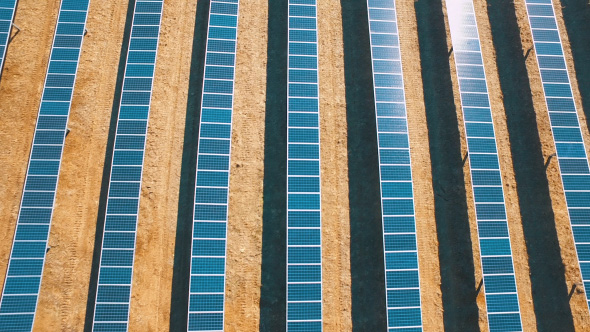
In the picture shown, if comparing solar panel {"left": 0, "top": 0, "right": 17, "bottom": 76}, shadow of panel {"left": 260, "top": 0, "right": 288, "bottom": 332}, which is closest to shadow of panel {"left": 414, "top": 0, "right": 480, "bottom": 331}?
shadow of panel {"left": 260, "top": 0, "right": 288, "bottom": 332}

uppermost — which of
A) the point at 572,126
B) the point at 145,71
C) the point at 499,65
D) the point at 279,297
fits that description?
the point at 499,65

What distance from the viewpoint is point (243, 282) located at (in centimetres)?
2116

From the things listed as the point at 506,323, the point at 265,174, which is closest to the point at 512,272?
the point at 506,323

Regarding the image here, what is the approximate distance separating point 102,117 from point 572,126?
86.3 feet

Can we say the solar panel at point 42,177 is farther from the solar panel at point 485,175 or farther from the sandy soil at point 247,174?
the solar panel at point 485,175

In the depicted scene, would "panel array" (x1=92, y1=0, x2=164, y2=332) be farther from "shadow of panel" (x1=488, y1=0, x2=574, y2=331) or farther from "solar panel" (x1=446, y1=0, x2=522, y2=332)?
"shadow of panel" (x1=488, y1=0, x2=574, y2=331)

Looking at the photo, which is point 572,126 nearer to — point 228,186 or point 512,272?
point 512,272

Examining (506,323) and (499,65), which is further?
(499,65)

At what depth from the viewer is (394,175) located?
2164 centimetres

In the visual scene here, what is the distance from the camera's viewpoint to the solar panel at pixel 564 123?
21.3 meters

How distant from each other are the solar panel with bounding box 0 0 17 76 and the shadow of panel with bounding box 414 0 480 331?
77.9 feet

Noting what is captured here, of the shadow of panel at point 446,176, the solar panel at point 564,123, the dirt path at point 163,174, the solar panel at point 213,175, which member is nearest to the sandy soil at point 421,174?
the shadow of panel at point 446,176

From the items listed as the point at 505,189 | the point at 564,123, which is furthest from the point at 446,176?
the point at 564,123

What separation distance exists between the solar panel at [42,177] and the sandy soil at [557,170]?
86.9 feet
